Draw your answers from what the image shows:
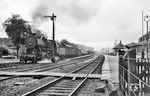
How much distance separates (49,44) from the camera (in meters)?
38.2

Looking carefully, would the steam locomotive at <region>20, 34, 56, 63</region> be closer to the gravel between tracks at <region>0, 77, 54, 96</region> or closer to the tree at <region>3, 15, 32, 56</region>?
the tree at <region>3, 15, 32, 56</region>

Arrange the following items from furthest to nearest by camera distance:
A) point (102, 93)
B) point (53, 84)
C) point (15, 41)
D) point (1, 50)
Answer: point (1, 50) → point (15, 41) → point (53, 84) → point (102, 93)

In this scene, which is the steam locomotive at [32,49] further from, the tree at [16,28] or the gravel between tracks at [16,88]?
the gravel between tracks at [16,88]

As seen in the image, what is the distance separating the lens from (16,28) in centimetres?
4731

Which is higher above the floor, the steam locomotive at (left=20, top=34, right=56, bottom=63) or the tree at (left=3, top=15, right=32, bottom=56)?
the tree at (left=3, top=15, right=32, bottom=56)

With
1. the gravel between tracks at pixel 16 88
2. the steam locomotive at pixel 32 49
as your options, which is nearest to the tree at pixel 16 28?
the steam locomotive at pixel 32 49

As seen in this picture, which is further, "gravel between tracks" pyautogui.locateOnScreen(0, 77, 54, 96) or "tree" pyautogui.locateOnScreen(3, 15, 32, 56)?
"tree" pyautogui.locateOnScreen(3, 15, 32, 56)

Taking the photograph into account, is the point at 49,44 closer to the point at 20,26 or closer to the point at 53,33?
the point at 53,33

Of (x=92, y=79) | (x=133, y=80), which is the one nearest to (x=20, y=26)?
(x=92, y=79)

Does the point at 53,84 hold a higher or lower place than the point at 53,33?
lower

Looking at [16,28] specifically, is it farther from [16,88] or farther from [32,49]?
[16,88]

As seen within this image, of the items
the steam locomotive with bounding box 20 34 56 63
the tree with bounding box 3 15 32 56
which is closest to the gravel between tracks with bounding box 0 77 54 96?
the steam locomotive with bounding box 20 34 56 63

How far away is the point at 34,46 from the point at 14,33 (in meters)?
17.1

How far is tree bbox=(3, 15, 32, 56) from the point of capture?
46375 mm
